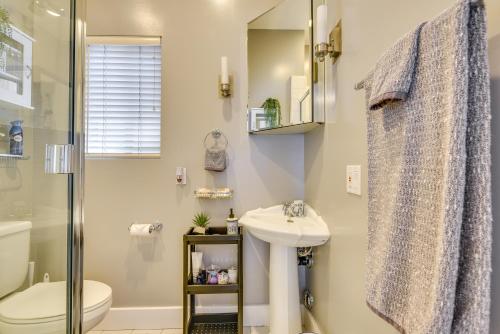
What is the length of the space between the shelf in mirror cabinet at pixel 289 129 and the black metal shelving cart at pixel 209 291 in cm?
A: 74

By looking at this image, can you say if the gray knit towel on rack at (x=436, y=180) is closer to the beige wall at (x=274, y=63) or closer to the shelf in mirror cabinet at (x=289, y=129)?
the shelf in mirror cabinet at (x=289, y=129)

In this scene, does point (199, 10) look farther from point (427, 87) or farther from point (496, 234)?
point (496, 234)

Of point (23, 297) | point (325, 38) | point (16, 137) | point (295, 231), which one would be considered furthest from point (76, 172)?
point (325, 38)

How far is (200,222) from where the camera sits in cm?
192

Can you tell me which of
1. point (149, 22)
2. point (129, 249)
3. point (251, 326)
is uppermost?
point (149, 22)

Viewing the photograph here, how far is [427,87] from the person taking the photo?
1.80 feet

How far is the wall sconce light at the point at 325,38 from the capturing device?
4.14ft

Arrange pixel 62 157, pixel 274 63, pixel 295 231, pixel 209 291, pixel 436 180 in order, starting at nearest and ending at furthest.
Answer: pixel 436 180, pixel 62 157, pixel 295 231, pixel 209 291, pixel 274 63

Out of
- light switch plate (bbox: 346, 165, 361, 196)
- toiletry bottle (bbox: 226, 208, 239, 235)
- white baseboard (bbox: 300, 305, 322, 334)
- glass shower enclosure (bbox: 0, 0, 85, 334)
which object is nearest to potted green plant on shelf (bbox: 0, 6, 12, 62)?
glass shower enclosure (bbox: 0, 0, 85, 334)

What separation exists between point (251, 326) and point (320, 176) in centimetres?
128

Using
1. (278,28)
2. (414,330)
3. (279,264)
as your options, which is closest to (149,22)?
(278,28)

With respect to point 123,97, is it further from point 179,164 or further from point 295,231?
point 295,231

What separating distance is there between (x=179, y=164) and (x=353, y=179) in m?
1.33

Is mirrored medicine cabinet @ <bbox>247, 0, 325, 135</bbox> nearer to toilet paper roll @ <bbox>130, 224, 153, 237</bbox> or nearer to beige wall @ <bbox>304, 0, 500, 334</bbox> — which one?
beige wall @ <bbox>304, 0, 500, 334</bbox>
